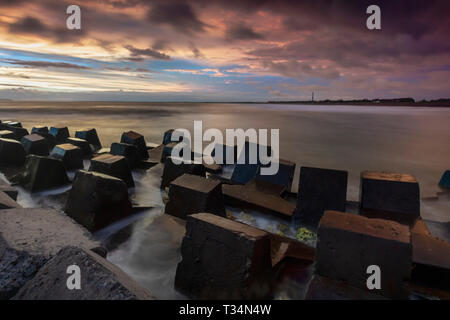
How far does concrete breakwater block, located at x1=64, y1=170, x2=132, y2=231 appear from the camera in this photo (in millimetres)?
3674

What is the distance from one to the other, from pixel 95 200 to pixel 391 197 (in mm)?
4088

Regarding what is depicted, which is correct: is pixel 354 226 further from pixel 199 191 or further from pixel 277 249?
pixel 199 191

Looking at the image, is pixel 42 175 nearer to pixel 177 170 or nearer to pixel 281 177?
pixel 177 170

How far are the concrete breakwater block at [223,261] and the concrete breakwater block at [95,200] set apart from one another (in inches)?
68.0

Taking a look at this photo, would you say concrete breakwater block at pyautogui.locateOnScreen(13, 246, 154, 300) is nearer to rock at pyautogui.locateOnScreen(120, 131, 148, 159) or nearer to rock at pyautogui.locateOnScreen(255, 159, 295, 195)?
rock at pyautogui.locateOnScreen(255, 159, 295, 195)

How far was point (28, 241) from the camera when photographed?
238 cm

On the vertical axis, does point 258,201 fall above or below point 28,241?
below

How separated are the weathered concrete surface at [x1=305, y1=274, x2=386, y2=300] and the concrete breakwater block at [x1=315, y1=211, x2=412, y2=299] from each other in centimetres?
4

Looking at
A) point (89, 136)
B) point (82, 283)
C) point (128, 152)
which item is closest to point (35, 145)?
point (128, 152)

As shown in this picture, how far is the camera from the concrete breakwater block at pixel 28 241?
206 cm

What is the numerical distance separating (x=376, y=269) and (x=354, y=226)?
0.35 meters

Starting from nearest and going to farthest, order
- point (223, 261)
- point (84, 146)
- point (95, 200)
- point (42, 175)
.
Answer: point (223, 261)
point (95, 200)
point (42, 175)
point (84, 146)

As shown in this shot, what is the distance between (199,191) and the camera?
3.66m
